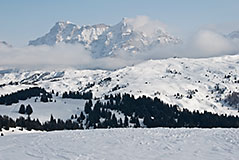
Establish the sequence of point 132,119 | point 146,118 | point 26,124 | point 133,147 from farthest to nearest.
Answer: point 146,118, point 132,119, point 26,124, point 133,147

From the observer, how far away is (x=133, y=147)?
116ft

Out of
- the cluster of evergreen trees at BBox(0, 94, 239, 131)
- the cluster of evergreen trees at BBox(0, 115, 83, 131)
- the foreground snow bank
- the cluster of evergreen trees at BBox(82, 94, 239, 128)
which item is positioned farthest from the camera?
the cluster of evergreen trees at BBox(82, 94, 239, 128)

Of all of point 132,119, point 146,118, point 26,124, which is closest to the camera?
point 26,124

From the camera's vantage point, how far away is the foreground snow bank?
31.1 meters

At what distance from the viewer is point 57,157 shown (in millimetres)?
31609

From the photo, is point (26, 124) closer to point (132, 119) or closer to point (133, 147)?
point (132, 119)

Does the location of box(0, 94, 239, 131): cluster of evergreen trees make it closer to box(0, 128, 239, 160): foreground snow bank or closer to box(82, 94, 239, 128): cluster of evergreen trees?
box(82, 94, 239, 128): cluster of evergreen trees

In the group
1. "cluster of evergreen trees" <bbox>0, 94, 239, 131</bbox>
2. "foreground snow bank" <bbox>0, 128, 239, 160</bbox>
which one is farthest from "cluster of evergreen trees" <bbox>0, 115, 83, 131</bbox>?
"foreground snow bank" <bbox>0, 128, 239, 160</bbox>

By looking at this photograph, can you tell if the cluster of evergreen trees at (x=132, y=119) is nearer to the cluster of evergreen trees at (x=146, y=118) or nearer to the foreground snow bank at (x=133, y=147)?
the cluster of evergreen trees at (x=146, y=118)

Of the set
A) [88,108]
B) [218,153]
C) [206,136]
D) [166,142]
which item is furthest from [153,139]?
[88,108]

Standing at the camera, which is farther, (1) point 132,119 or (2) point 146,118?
(2) point 146,118

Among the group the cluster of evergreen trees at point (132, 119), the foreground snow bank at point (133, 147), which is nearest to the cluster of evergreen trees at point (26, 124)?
the cluster of evergreen trees at point (132, 119)

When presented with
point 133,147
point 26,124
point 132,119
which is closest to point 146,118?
point 132,119

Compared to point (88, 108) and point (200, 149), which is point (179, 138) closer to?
point (200, 149)
